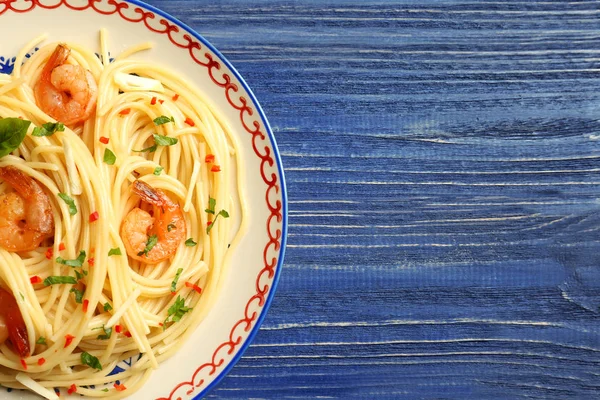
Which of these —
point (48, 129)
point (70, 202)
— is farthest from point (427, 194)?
point (48, 129)

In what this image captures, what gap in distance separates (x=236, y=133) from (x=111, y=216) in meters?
0.70

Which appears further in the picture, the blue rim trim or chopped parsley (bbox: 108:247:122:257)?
the blue rim trim

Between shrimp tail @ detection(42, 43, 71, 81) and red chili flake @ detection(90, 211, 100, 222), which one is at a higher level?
shrimp tail @ detection(42, 43, 71, 81)

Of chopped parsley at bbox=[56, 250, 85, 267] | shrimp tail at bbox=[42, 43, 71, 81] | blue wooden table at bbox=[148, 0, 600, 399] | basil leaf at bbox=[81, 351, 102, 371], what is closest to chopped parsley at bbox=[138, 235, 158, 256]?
chopped parsley at bbox=[56, 250, 85, 267]

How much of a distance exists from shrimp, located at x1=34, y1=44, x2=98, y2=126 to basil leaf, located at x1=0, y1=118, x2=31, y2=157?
0.83 ft

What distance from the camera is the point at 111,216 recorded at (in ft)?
8.36

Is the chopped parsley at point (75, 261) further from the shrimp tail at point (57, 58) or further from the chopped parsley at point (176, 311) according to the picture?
the shrimp tail at point (57, 58)

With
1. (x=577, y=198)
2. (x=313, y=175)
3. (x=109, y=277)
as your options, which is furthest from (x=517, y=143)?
(x=109, y=277)

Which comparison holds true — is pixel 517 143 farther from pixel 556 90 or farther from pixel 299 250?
pixel 299 250

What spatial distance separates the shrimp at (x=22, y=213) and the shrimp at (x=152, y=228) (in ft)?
1.14

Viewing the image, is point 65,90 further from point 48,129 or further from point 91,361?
point 91,361

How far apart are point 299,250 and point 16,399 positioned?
1.49m

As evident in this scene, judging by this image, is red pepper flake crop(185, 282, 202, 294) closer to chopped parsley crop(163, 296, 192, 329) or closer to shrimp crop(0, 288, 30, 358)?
chopped parsley crop(163, 296, 192, 329)

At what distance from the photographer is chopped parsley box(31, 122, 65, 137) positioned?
2.49 meters
